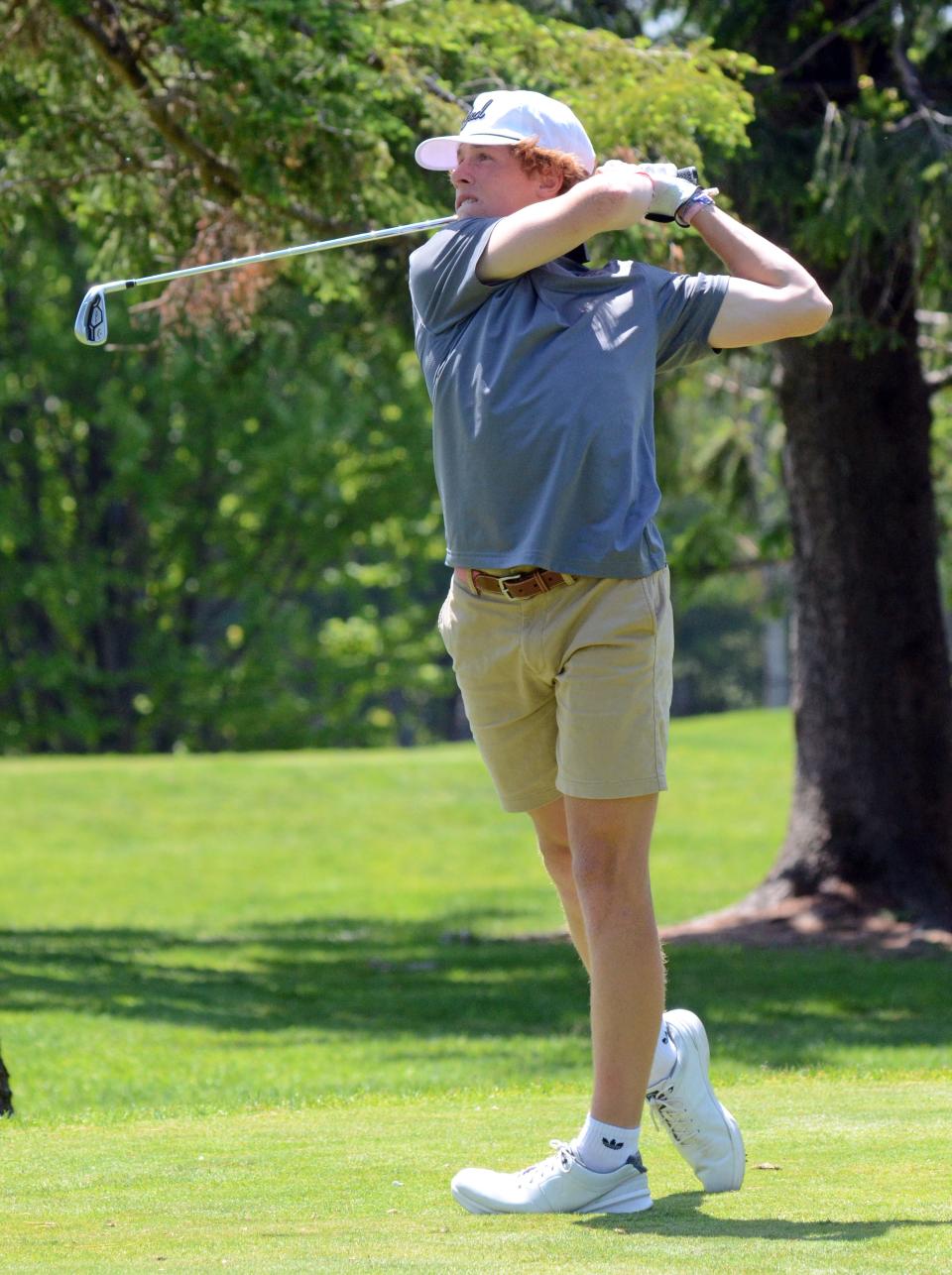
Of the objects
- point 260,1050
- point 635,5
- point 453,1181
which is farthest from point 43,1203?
point 635,5

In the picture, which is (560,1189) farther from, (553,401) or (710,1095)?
(553,401)

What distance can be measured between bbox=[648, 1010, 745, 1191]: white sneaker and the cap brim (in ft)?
5.61

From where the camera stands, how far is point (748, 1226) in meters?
3.16

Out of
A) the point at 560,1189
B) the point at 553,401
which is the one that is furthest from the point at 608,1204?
the point at 553,401

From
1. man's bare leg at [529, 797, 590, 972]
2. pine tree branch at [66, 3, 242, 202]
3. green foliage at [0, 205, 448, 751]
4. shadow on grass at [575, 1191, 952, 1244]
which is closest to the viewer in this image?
shadow on grass at [575, 1191, 952, 1244]

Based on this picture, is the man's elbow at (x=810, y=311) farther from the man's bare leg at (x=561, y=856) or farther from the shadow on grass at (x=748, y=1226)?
the shadow on grass at (x=748, y=1226)

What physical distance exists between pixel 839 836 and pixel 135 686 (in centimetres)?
2277

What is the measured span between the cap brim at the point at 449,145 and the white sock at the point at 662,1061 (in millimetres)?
1633

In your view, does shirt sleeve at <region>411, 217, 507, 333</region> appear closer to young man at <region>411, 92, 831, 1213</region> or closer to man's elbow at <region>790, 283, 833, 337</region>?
young man at <region>411, 92, 831, 1213</region>

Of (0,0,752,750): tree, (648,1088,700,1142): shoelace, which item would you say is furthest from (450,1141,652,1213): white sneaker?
(0,0,752,750): tree

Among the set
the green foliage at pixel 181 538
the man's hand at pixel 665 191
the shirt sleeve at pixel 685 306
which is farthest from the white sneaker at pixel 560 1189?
the green foliage at pixel 181 538

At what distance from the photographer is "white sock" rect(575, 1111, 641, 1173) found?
337 centimetres

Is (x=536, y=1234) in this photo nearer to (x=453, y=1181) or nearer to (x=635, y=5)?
(x=453, y=1181)

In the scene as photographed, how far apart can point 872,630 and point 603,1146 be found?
28.2ft
